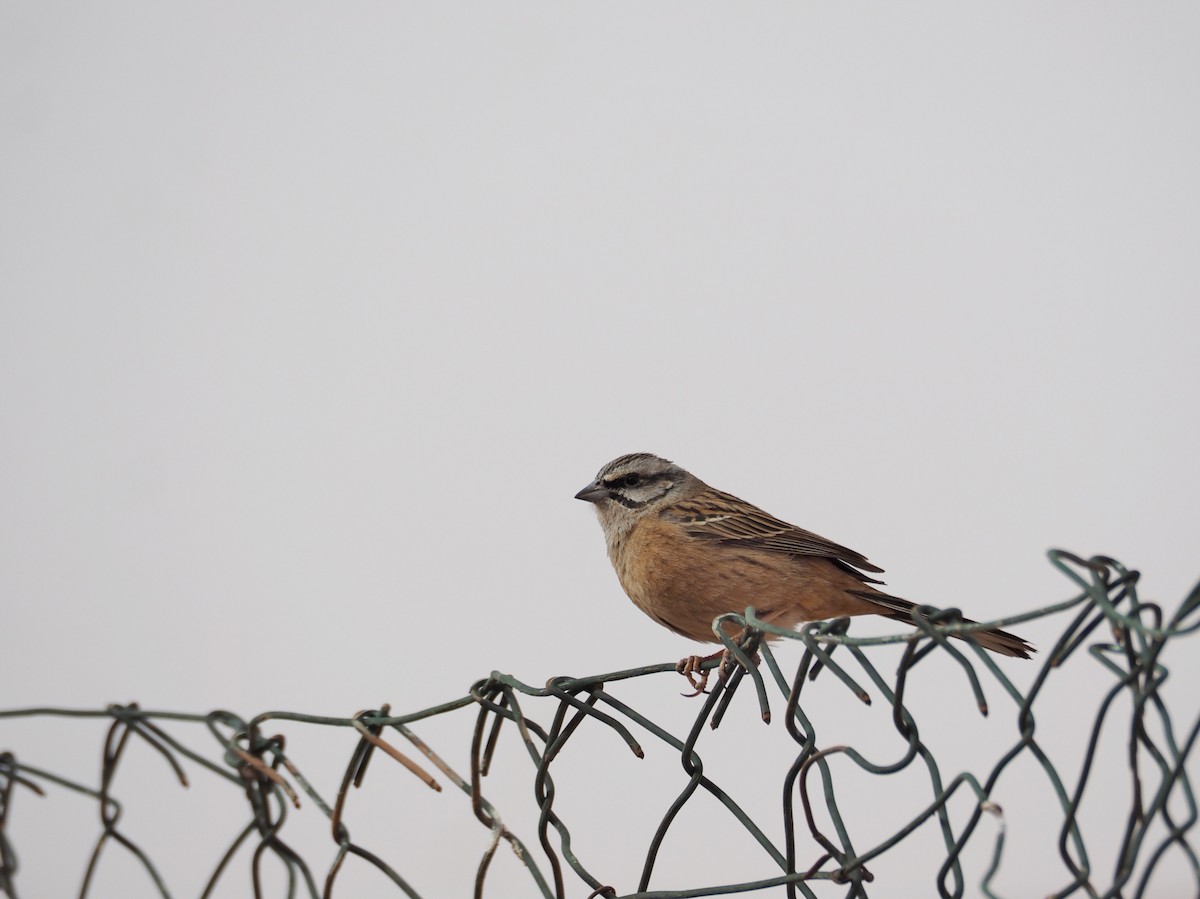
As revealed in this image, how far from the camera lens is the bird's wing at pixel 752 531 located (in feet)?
14.6

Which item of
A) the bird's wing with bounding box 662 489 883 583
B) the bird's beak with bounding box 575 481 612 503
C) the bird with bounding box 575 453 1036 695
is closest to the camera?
the bird with bounding box 575 453 1036 695

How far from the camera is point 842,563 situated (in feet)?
14.9

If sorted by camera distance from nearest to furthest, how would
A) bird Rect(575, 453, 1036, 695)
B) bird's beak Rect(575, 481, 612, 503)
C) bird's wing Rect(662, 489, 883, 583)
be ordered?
bird Rect(575, 453, 1036, 695) → bird's wing Rect(662, 489, 883, 583) → bird's beak Rect(575, 481, 612, 503)

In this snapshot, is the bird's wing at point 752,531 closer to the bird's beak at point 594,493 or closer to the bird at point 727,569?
the bird at point 727,569

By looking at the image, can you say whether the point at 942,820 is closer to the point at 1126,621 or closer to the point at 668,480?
the point at 1126,621

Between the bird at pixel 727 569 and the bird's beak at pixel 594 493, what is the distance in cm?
10

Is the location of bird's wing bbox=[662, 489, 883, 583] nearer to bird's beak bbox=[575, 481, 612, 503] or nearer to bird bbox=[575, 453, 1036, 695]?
bird bbox=[575, 453, 1036, 695]

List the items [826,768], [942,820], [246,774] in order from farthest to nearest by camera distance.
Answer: [246,774]
[826,768]
[942,820]

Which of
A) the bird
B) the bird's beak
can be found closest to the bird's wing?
the bird

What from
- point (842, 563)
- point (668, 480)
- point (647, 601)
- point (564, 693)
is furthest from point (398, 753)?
point (668, 480)

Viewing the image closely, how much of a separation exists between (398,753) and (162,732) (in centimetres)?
58

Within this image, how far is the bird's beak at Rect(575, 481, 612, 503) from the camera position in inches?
195

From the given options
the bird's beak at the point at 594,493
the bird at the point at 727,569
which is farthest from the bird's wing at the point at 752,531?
the bird's beak at the point at 594,493

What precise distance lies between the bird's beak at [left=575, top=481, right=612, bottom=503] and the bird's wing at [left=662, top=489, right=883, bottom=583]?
0.30m
